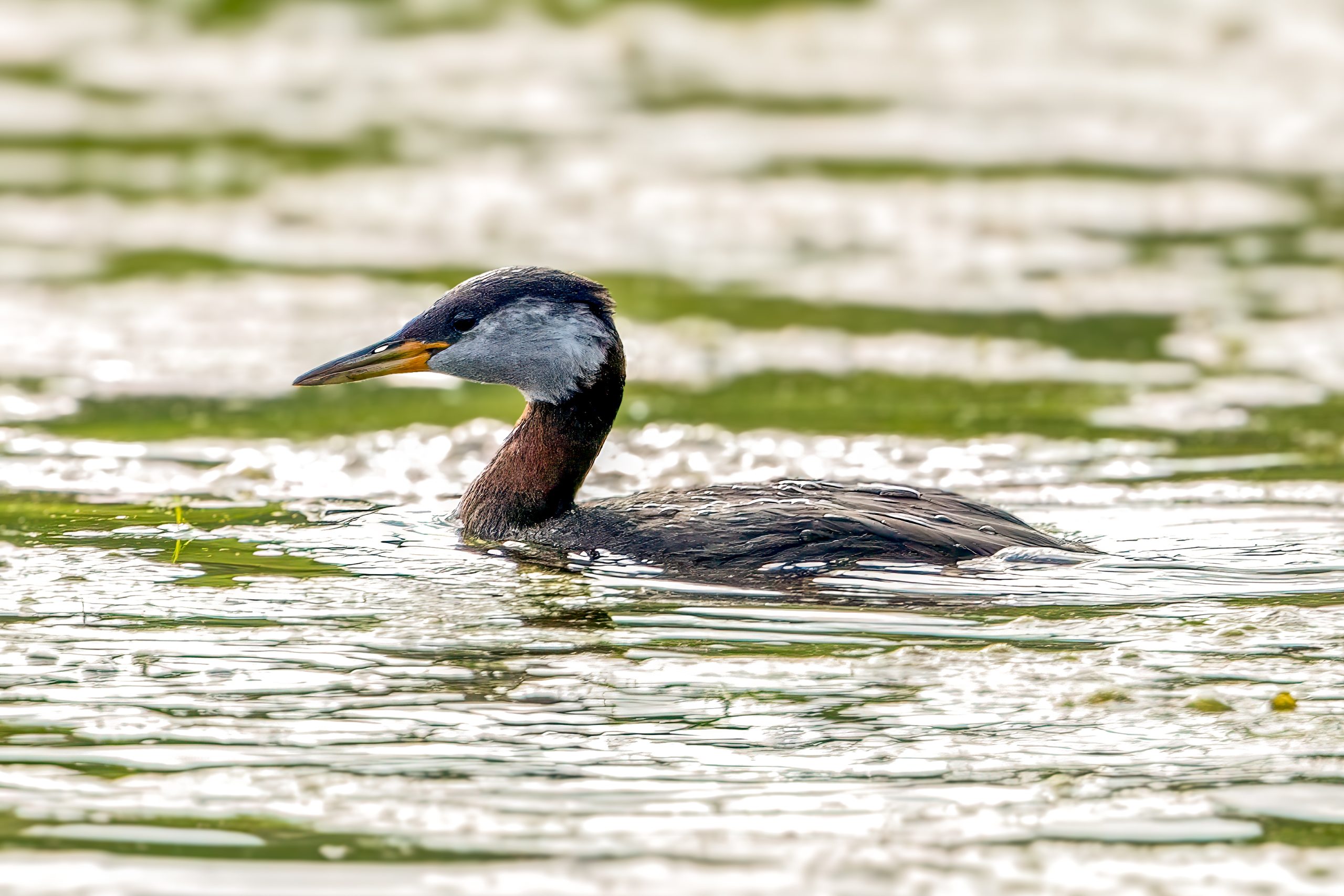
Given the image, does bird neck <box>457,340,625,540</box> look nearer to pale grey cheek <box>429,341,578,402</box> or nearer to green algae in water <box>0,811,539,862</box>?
pale grey cheek <box>429,341,578,402</box>

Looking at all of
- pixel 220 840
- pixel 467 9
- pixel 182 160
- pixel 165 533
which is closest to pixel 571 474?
pixel 165 533

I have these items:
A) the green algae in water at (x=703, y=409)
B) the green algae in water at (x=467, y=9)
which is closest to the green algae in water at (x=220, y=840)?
the green algae in water at (x=703, y=409)

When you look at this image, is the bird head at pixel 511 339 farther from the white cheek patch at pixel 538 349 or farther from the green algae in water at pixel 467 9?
the green algae in water at pixel 467 9

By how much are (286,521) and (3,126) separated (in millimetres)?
14080

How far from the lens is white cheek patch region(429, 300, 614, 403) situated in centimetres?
830

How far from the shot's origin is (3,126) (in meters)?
21.1

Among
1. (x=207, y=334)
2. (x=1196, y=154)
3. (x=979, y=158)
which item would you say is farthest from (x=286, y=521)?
(x=1196, y=154)

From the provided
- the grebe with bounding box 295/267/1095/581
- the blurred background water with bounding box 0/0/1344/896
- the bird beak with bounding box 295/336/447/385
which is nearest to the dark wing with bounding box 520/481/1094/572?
the grebe with bounding box 295/267/1095/581

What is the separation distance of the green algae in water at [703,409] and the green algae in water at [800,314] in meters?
1.56

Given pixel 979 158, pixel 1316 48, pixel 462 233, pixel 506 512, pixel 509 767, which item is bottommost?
pixel 509 767

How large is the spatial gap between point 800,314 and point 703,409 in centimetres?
333

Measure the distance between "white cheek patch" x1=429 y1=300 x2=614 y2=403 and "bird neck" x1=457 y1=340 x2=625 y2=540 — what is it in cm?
5

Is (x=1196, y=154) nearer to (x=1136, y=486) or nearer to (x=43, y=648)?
(x=1136, y=486)

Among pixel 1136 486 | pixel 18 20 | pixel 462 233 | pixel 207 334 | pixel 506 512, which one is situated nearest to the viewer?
pixel 506 512
